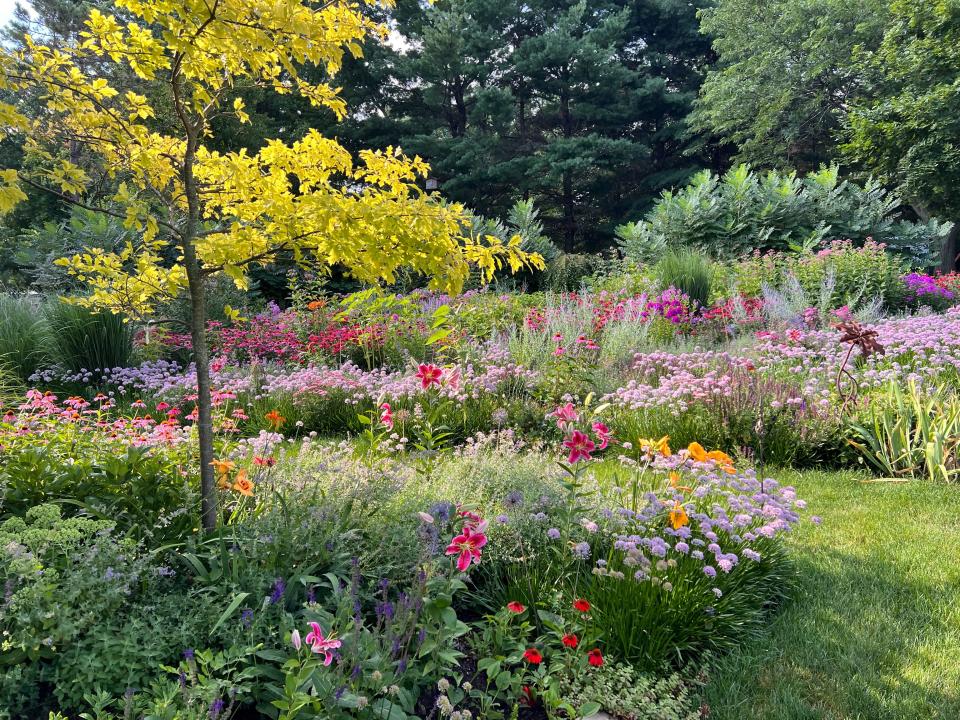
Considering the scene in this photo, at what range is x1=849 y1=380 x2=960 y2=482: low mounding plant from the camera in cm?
425

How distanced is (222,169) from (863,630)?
3308 millimetres

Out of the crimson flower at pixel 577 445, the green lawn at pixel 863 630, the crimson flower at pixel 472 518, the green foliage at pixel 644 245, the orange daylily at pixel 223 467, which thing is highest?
the green foliage at pixel 644 245

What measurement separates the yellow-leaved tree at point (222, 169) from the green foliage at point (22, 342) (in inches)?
204

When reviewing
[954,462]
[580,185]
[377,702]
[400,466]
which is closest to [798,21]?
[580,185]

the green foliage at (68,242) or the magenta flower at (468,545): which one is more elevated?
the green foliage at (68,242)

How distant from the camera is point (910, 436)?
4.68 meters

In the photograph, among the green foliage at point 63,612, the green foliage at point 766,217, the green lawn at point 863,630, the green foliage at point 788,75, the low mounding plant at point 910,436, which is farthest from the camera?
the green foliage at point 788,75

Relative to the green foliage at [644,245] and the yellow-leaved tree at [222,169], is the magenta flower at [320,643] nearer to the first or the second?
the yellow-leaved tree at [222,169]

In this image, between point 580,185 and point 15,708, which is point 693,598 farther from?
point 580,185

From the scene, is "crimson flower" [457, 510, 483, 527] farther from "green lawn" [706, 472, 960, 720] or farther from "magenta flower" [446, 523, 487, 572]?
"green lawn" [706, 472, 960, 720]

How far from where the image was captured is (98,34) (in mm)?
2516

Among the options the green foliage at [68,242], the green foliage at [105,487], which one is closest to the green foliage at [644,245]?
the green foliage at [68,242]

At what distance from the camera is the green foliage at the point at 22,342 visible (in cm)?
698

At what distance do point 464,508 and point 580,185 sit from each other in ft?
81.3
